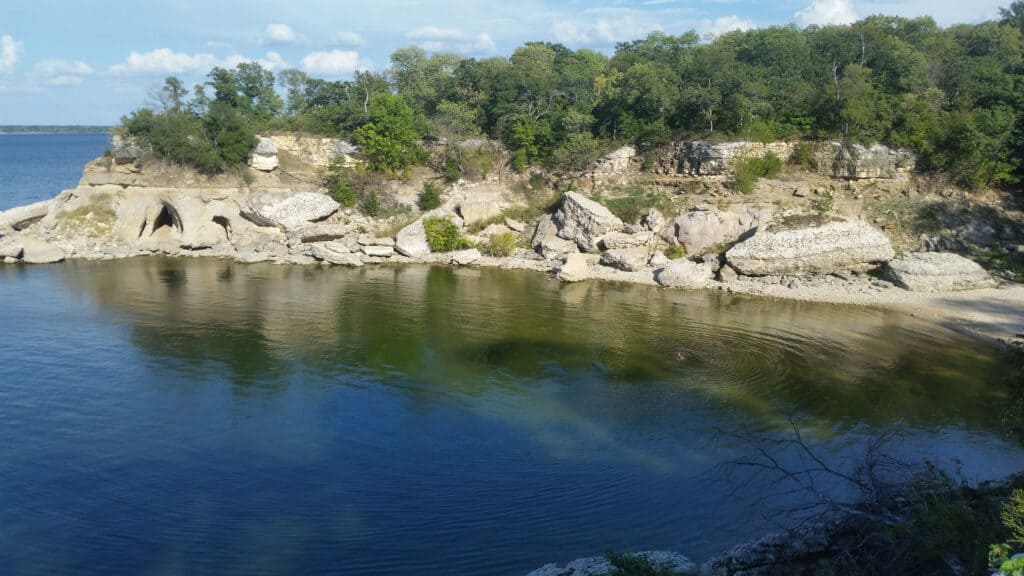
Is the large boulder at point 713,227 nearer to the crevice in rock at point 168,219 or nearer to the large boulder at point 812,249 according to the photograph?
the large boulder at point 812,249

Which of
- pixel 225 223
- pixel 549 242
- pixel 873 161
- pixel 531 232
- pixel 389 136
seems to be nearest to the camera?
pixel 873 161

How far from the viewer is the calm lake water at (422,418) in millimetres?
13992

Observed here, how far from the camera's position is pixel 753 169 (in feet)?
138

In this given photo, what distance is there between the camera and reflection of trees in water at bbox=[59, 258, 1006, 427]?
859 inches

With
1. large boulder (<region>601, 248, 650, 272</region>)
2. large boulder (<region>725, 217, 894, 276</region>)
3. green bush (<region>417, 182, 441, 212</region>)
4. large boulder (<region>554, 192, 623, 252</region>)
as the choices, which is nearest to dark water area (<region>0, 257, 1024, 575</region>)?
large boulder (<region>725, 217, 894, 276</region>)

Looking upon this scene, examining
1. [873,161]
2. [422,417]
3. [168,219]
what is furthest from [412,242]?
[873,161]

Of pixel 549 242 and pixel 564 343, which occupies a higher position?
pixel 549 242

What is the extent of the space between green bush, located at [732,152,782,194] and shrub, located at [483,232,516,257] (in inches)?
560

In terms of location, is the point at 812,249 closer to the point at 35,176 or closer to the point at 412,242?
the point at 412,242

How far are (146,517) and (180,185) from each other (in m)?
35.1

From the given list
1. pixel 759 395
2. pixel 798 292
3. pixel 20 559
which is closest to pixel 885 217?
pixel 798 292

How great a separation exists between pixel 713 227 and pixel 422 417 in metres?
25.0

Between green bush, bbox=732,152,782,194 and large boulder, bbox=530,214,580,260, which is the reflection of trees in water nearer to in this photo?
large boulder, bbox=530,214,580,260

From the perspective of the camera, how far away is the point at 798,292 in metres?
33.4
